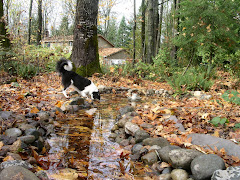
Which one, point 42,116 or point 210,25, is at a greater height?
point 210,25

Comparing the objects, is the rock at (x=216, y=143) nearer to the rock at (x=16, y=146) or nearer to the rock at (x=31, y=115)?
the rock at (x=16, y=146)

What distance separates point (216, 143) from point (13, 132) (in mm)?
2518

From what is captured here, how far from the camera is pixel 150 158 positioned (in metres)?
2.66

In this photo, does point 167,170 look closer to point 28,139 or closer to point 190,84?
point 28,139

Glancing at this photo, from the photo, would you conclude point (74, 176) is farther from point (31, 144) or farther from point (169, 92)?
point (169, 92)

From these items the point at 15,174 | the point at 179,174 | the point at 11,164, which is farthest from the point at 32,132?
the point at 179,174

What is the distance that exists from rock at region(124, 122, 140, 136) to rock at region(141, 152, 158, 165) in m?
0.68

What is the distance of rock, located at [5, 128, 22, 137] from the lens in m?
2.68

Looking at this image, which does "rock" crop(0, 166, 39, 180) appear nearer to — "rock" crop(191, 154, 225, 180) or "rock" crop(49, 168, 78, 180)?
"rock" crop(49, 168, 78, 180)

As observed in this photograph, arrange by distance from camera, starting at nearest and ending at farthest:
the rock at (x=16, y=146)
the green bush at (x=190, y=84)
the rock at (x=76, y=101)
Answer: the rock at (x=16, y=146), the rock at (x=76, y=101), the green bush at (x=190, y=84)

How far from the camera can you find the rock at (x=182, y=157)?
233 centimetres

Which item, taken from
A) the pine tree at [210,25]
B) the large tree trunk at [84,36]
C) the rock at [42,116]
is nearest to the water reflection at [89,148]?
the rock at [42,116]

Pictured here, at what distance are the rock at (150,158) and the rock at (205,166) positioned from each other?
0.54 meters

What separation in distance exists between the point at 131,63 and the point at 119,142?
9.74 metres
